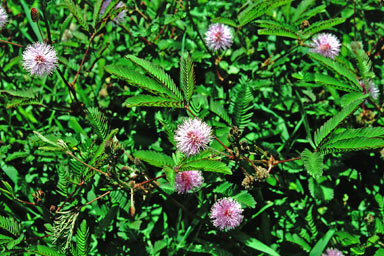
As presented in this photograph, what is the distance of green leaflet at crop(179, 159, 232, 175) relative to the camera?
62.0 inches

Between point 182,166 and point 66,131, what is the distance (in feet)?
4.65

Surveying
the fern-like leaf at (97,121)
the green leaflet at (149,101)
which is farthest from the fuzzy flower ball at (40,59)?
the green leaflet at (149,101)

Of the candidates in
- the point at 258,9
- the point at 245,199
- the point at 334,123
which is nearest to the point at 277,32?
the point at 258,9

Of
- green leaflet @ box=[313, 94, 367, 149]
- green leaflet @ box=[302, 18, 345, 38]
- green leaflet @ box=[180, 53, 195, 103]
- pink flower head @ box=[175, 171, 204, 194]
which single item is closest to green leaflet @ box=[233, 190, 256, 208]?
pink flower head @ box=[175, 171, 204, 194]

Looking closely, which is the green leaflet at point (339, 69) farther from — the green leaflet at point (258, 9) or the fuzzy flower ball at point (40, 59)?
the fuzzy flower ball at point (40, 59)

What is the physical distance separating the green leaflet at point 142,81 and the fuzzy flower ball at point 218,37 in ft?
2.71

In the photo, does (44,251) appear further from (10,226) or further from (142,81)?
(142,81)

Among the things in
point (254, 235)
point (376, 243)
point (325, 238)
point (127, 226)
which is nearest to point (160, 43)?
point (127, 226)

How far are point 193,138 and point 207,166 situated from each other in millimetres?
204

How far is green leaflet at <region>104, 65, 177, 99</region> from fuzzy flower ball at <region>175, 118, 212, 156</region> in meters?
0.19

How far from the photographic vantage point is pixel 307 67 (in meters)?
2.72

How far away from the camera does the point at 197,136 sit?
1750 mm

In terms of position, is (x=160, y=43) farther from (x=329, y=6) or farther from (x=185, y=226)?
(x=329, y=6)

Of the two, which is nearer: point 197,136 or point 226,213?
point 197,136
